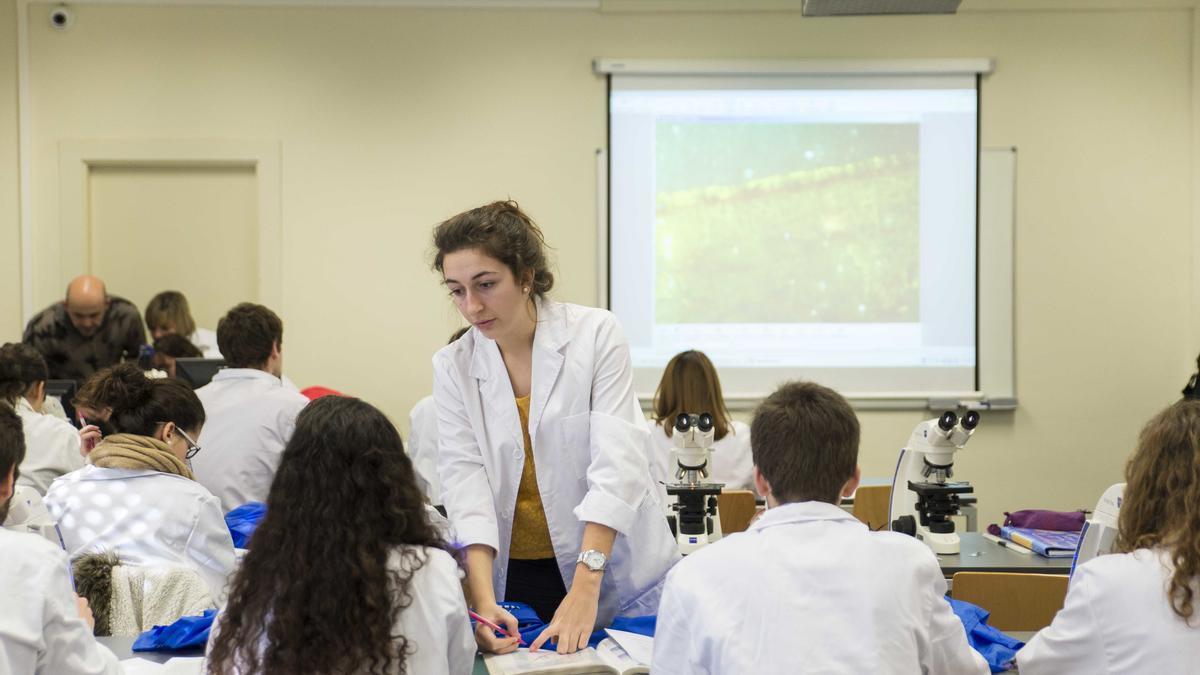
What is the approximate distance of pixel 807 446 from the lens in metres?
1.53

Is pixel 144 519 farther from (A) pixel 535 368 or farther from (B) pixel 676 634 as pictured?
(B) pixel 676 634

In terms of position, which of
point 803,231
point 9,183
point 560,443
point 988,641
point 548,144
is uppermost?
point 548,144

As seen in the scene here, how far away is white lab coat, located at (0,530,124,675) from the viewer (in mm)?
1517

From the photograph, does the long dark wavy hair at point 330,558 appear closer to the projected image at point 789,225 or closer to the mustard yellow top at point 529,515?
the mustard yellow top at point 529,515

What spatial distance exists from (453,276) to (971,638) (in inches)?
43.2

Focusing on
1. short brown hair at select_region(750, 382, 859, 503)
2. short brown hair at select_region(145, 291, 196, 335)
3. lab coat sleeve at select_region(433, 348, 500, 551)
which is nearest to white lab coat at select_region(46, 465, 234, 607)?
lab coat sleeve at select_region(433, 348, 500, 551)

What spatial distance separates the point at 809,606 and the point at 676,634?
0.19 m

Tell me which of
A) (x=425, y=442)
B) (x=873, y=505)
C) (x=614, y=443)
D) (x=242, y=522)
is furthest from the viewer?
(x=425, y=442)

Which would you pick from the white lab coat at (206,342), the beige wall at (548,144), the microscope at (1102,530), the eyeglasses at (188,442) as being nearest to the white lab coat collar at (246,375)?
the eyeglasses at (188,442)

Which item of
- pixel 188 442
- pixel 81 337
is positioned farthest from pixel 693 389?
pixel 81 337

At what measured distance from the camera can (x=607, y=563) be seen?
1964 mm

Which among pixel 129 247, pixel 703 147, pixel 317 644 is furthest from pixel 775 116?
pixel 317 644

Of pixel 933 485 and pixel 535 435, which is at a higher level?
pixel 535 435

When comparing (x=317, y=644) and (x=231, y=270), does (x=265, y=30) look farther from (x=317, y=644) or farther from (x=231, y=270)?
(x=317, y=644)
